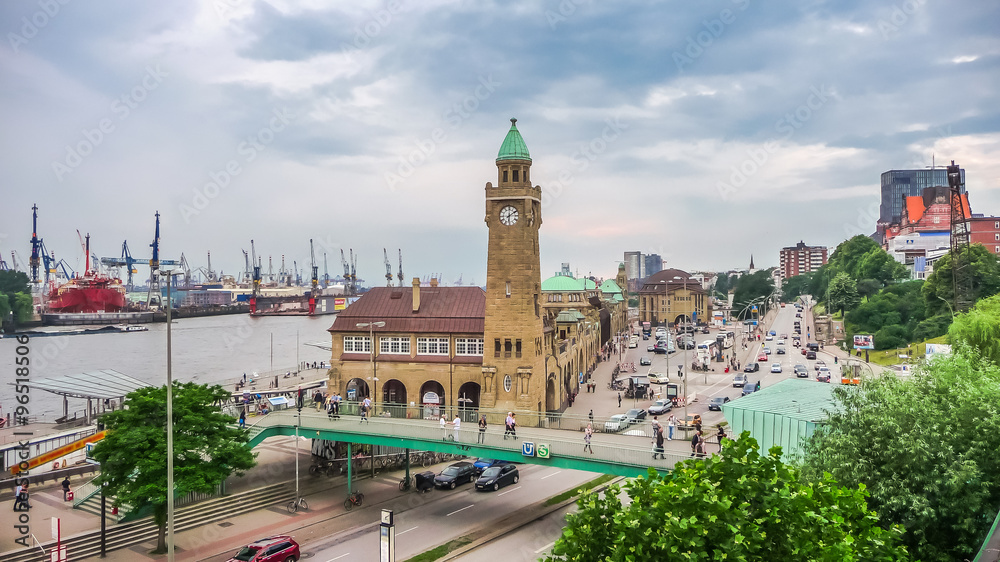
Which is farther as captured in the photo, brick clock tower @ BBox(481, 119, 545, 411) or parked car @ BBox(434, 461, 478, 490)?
brick clock tower @ BBox(481, 119, 545, 411)

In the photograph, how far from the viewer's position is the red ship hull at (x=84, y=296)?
593 feet

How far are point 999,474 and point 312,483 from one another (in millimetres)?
39128

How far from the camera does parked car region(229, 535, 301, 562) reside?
1293 inches

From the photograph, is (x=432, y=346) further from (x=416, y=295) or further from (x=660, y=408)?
(x=660, y=408)

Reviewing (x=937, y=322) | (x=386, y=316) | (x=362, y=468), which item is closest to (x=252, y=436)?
(x=362, y=468)

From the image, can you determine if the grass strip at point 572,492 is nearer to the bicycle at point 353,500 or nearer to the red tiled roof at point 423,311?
the bicycle at point 353,500

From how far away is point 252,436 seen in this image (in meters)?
44.7

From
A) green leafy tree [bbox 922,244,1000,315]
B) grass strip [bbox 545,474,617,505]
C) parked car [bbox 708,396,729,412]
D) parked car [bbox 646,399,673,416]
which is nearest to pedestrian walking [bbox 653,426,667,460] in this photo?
grass strip [bbox 545,474,617,505]

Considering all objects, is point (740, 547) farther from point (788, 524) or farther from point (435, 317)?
point (435, 317)

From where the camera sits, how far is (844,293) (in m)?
128

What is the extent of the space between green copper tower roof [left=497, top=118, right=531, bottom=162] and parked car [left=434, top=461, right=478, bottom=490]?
23.0 meters

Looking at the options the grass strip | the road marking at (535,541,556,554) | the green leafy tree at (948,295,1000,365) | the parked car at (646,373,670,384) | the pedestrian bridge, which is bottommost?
the road marking at (535,541,556,554)

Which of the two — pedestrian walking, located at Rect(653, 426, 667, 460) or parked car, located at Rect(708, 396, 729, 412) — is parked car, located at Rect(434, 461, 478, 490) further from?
parked car, located at Rect(708, 396, 729, 412)

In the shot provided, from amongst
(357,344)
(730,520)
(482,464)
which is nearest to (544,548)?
(482,464)
